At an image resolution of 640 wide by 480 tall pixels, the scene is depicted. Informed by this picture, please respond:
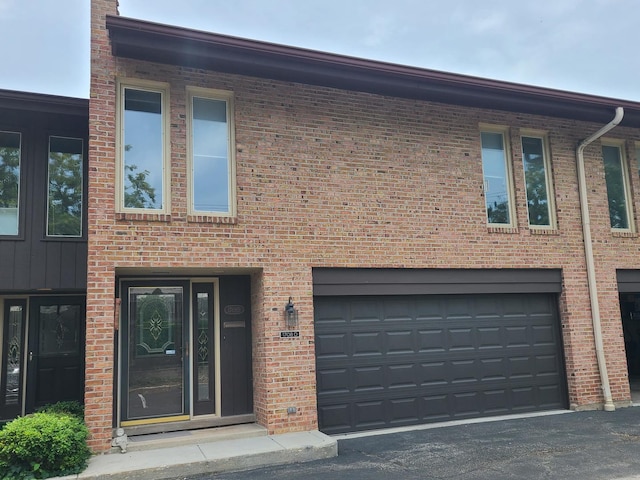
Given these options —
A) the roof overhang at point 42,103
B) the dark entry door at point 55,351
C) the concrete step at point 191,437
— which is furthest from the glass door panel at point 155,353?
the roof overhang at point 42,103

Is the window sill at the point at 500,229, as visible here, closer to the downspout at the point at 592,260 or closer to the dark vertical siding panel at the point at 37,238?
the downspout at the point at 592,260

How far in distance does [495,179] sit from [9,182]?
26.6 ft

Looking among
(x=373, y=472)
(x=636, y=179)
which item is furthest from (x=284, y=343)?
(x=636, y=179)

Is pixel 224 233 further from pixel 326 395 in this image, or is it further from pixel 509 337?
pixel 509 337

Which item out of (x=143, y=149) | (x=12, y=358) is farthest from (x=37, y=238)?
(x=12, y=358)

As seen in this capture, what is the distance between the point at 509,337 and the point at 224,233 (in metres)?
5.34

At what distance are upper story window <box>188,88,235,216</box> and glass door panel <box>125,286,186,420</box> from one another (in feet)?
→ 4.92

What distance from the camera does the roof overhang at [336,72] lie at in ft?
23.3

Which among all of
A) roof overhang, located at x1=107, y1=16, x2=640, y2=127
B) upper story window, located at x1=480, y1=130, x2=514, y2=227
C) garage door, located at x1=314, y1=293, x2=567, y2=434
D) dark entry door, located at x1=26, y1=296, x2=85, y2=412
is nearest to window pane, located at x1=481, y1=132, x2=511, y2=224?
upper story window, located at x1=480, y1=130, x2=514, y2=227

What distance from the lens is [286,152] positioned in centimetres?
823

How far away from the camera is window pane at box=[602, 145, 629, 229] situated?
10.4 metres

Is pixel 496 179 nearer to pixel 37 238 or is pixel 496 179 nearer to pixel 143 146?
pixel 143 146

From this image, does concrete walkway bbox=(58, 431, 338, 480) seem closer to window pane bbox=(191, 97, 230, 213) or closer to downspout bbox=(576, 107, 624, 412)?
window pane bbox=(191, 97, 230, 213)

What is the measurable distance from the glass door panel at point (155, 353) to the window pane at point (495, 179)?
18.1 ft
